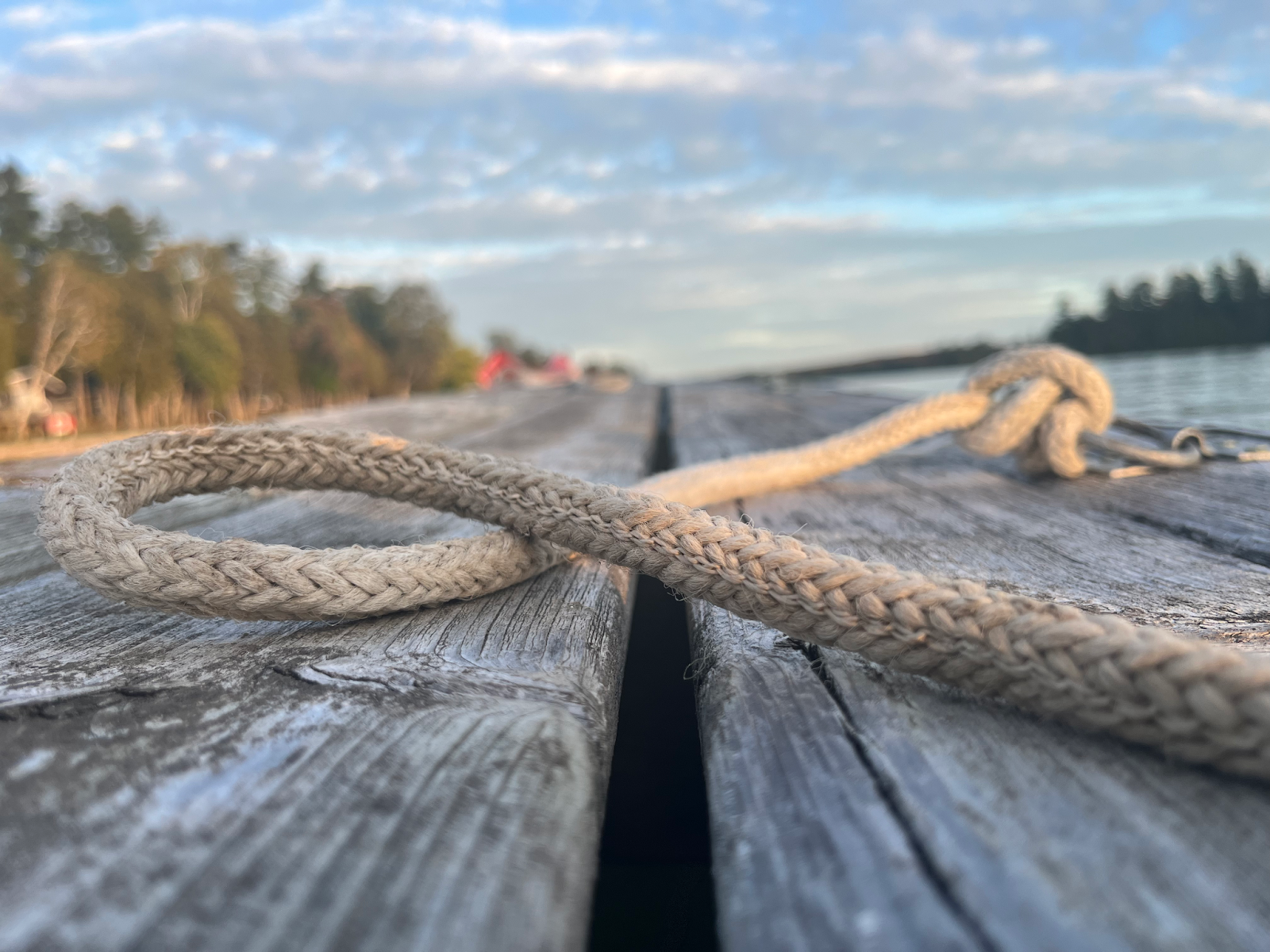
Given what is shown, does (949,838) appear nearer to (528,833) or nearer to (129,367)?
(528,833)

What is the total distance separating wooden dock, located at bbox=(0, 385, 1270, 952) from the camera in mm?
436

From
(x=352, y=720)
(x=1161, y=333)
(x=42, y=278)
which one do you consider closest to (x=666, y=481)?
(x=352, y=720)

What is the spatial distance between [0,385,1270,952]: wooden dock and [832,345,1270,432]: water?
4.44ft

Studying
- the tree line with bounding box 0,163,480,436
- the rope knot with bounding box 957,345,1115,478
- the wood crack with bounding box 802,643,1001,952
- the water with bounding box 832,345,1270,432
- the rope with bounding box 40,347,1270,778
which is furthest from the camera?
the tree line with bounding box 0,163,480,436

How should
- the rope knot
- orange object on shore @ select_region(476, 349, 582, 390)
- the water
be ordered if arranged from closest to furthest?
the rope knot → the water → orange object on shore @ select_region(476, 349, 582, 390)

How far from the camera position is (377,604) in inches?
33.8

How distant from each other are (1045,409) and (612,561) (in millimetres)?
1283

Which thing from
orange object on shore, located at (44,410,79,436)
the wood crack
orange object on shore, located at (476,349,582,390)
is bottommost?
the wood crack

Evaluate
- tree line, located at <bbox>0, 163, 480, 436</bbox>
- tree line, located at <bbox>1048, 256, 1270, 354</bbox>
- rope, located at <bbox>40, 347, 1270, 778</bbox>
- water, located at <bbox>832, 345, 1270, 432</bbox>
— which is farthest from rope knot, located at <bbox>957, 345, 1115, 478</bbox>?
tree line, located at <bbox>0, 163, 480, 436</bbox>

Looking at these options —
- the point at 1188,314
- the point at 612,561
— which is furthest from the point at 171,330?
the point at 612,561

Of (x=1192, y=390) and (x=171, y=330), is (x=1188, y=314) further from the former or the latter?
(x=171, y=330)

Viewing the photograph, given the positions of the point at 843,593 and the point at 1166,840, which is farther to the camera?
the point at 843,593

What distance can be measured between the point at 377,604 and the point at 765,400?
14.1 ft

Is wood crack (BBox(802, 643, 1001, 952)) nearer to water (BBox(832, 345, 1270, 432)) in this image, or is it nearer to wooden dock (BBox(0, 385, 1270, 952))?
wooden dock (BBox(0, 385, 1270, 952))
